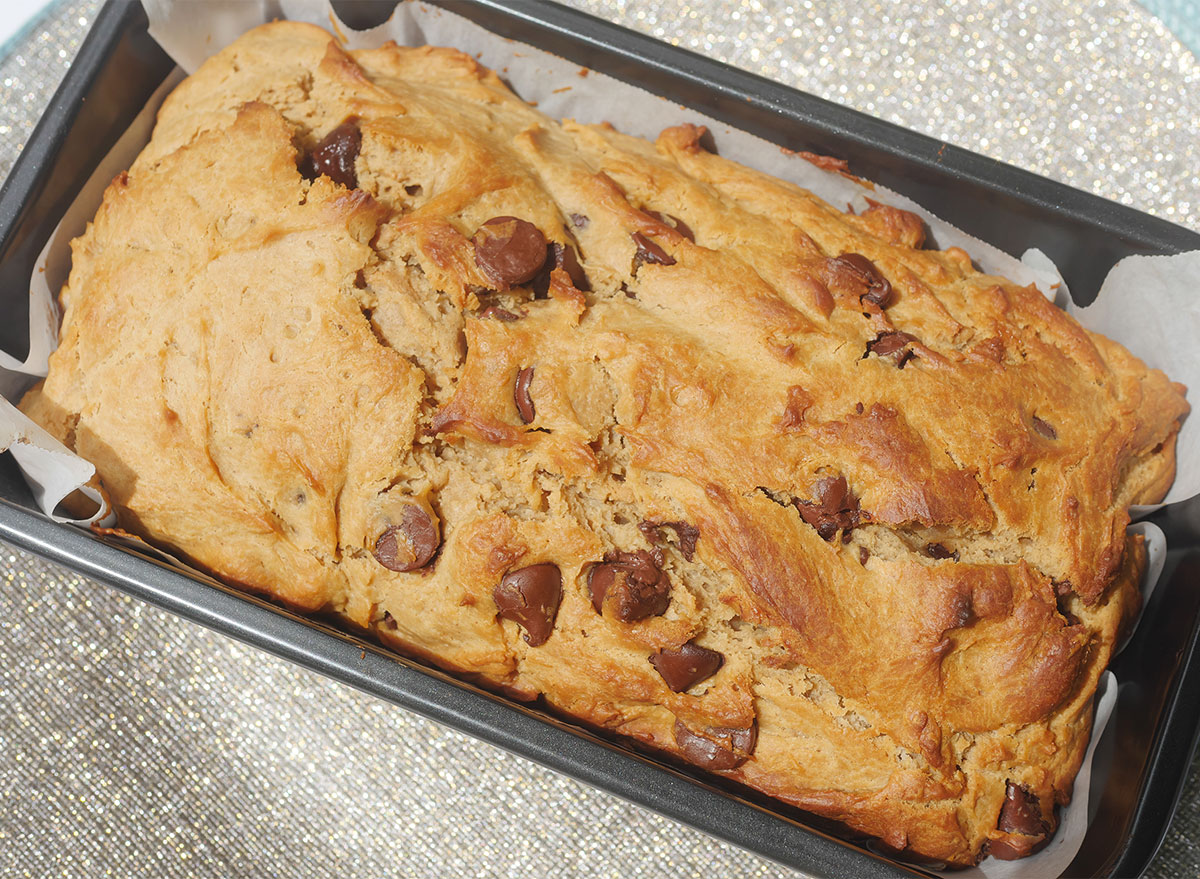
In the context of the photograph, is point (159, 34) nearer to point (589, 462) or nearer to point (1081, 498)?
point (589, 462)

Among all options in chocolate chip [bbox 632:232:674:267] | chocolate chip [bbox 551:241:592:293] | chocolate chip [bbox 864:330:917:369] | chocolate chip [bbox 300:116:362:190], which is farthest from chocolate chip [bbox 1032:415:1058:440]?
chocolate chip [bbox 300:116:362:190]

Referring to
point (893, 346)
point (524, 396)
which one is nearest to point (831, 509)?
point (893, 346)

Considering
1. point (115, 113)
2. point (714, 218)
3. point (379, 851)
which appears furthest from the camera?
point (379, 851)

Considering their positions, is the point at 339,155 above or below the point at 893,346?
above

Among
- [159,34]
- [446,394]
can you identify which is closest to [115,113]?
[159,34]

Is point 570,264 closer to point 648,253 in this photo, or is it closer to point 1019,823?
point 648,253

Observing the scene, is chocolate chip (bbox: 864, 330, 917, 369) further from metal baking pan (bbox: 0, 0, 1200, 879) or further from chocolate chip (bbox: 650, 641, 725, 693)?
chocolate chip (bbox: 650, 641, 725, 693)
